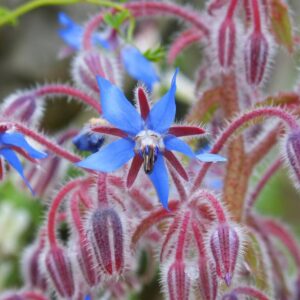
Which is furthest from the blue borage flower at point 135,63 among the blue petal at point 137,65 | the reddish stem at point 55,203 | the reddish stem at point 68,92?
the reddish stem at point 55,203

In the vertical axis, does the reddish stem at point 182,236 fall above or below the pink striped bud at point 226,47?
below

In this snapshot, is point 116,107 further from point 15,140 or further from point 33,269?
point 33,269

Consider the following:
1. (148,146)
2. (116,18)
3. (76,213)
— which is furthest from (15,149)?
(116,18)

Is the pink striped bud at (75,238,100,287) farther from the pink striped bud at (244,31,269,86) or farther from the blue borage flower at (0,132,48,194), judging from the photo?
the pink striped bud at (244,31,269,86)

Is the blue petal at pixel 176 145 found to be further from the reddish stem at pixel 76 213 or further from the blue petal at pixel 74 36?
the blue petal at pixel 74 36

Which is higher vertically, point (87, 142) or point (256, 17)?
point (256, 17)

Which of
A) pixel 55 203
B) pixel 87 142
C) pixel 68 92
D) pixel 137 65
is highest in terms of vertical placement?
pixel 137 65

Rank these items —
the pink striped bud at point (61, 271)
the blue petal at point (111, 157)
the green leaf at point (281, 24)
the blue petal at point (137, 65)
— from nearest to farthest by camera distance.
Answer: the blue petal at point (111, 157) → the pink striped bud at point (61, 271) → the green leaf at point (281, 24) → the blue petal at point (137, 65)

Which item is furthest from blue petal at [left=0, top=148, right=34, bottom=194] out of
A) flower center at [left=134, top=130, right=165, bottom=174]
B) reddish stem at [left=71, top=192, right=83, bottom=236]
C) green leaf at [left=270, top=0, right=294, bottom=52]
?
green leaf at [left=270, top=0, right=294, bottom=52]
